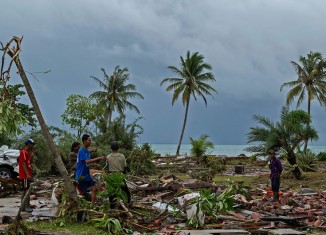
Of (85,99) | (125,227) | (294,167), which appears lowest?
(125,227)

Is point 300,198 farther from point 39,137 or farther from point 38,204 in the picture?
point 39,137

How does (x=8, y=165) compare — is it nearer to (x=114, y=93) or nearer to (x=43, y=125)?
(x=43, y=125)

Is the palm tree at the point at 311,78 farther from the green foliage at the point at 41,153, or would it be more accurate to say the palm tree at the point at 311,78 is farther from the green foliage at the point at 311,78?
the green foliage at the point at 41,153

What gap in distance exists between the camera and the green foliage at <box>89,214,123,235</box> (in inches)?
372

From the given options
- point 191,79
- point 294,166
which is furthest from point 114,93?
point 294,166

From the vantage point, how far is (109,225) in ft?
31.1

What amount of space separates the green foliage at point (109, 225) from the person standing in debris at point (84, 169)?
3.84ft

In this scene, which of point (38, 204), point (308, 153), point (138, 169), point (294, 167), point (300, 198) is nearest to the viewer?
point (38, 204)

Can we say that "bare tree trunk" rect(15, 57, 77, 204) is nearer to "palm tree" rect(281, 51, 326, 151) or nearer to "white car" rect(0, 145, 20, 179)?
"white car" rect(0, 145, 20, 179)

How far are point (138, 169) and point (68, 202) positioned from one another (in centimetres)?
1363

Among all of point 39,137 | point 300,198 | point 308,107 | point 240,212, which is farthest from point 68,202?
point 308,107

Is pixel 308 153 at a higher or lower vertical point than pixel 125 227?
higher

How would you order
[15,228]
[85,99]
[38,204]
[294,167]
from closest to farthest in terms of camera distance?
[15,228] → [38,204] → [294,167] → [85,99]

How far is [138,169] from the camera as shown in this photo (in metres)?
24.0
